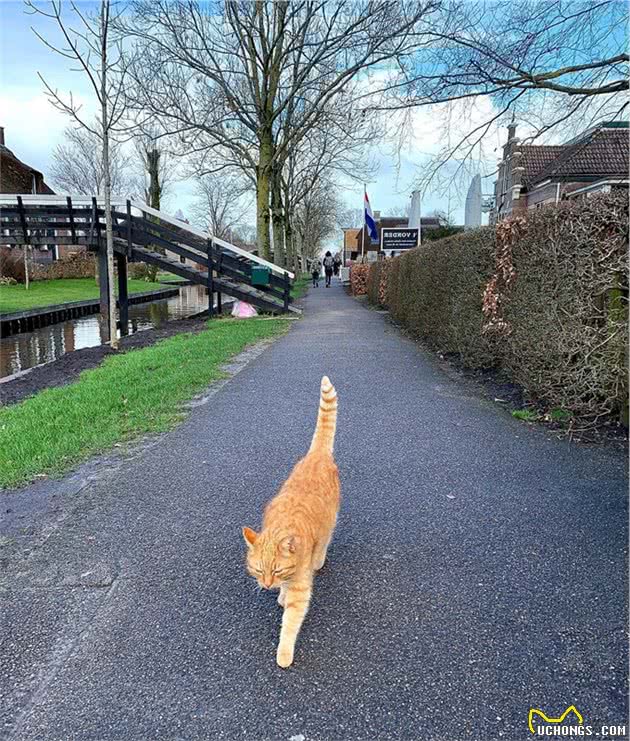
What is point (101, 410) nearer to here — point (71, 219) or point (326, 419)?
point (326, 419)

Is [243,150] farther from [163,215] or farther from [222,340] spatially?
[222,340]

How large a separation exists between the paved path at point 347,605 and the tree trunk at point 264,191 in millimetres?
17622

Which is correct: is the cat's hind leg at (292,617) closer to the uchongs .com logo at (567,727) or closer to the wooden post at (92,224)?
the uchongs .com logo at (567,727)

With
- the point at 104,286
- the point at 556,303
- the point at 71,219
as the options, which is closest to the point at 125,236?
the point at 71,219

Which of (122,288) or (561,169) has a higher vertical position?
(561,169)

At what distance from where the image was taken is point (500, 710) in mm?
1995

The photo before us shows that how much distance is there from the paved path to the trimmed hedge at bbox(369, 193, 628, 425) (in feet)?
2.49

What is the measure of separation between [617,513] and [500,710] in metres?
2.06

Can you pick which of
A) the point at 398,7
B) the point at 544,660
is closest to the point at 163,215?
the point at 398,7

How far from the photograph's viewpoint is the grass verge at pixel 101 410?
4577 mm

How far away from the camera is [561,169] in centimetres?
830

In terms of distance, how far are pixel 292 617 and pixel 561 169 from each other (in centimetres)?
840

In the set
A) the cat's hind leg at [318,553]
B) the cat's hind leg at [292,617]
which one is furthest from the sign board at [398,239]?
the cat's hind leg at [292,617]

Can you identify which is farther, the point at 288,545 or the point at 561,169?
the point at 561,169
